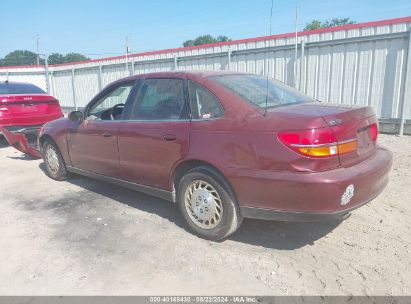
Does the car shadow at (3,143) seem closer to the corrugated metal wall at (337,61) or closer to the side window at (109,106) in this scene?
the side window at (109,106)


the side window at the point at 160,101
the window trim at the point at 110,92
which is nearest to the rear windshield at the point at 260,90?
the side window at the point at 160,101

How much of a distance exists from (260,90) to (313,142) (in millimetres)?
1094

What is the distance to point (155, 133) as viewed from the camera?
156 inches

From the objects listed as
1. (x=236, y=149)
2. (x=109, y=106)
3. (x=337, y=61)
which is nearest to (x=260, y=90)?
(x=236, y=149)

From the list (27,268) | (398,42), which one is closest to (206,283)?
(27,268)

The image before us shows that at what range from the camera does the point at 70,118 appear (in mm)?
5180

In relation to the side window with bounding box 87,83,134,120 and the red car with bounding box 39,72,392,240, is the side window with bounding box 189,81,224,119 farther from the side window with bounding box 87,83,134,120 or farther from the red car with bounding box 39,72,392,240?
the side window with bounding box 87,83,134,120

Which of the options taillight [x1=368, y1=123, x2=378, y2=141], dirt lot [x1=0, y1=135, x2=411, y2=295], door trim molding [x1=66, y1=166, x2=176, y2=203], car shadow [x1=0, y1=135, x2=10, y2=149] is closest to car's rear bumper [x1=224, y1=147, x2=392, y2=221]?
taillight [x1=368, y1=123, x2=378, y2=141]

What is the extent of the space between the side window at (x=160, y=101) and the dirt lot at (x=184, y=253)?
1.20 m

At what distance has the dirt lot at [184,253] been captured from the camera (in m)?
2.94

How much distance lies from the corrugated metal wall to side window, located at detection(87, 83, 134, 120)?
6308mm

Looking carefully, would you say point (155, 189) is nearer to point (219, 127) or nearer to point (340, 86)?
point (219, 127)

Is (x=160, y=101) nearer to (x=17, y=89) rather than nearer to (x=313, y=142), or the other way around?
(x=313, y=142)

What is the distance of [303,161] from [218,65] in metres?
9.53
